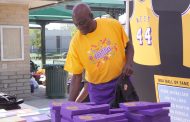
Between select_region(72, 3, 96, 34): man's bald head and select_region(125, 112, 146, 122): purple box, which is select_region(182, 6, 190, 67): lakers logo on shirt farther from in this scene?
select_region(125, 112, 146, 122): purple box

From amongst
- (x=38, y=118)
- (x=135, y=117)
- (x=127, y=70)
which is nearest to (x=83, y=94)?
(x=127, y=70)

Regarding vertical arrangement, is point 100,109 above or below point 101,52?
below

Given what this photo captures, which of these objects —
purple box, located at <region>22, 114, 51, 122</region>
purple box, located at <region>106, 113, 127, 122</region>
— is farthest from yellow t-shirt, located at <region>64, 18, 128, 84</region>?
purple box, located at <region>106, 113, 127, 122</region>

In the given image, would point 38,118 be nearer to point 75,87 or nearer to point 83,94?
point 75,87

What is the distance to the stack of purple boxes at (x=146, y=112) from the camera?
182cm

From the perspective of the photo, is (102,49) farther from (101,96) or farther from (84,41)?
(101,96)

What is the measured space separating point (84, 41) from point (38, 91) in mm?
10127

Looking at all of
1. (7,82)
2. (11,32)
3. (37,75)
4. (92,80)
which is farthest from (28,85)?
(92,80)

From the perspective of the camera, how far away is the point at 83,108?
1872 millimetres

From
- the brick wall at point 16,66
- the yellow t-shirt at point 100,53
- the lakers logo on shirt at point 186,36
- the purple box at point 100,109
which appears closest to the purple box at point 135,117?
the purple box at point 100,109

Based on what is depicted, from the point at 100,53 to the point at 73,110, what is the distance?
92 cm

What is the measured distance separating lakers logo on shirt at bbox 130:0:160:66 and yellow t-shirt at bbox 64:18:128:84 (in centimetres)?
96

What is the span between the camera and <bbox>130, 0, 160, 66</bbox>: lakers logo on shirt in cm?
372

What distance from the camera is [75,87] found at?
109 inches
